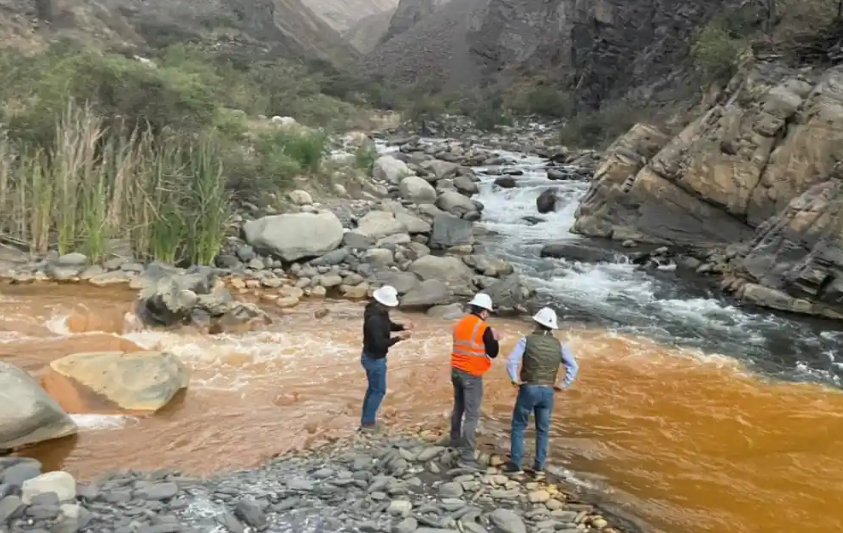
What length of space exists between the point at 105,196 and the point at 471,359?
26.6ft

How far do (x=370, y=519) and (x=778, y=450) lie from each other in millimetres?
4395

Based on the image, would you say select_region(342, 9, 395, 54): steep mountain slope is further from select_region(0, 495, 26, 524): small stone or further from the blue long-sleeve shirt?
select_region(0, 495, 26, 524): small stone

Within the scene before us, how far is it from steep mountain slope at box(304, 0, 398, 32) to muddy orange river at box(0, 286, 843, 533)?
140 metres

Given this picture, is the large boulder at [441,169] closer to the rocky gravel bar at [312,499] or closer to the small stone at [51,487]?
the rocky gravel bar at [312,499]

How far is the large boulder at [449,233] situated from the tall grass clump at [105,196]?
480 cm

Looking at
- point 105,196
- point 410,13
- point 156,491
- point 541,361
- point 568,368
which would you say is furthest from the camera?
point 410,13

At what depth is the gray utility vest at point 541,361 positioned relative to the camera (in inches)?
249

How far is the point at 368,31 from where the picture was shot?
134 metres

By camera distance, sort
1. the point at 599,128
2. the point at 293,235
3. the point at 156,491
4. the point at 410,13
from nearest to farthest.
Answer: the point at 156,491 → the point at 293,235 → the point at 599,128 → the point at 410,13

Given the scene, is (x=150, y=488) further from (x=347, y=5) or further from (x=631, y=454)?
(x=347, y=5)

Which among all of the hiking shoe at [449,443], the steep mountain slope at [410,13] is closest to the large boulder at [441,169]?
the hiking shoe at [449,443]

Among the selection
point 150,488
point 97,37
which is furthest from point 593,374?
point 97,37

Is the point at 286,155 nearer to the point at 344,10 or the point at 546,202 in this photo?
the point at 546,202

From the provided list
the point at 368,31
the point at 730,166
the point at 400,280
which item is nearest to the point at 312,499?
the point at 400,280
